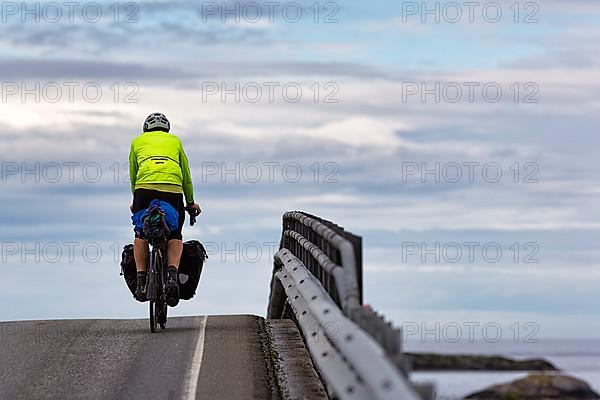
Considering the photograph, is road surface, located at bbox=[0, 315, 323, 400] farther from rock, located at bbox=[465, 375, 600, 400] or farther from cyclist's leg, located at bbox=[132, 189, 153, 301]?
rock, located at bbox=[465, 375, 600, 400]

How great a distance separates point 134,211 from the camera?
15.4 metres

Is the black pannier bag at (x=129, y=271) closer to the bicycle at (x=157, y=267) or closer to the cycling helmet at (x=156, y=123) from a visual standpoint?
the bicycle at (x=157, y=267)

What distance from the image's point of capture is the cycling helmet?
51.5 ft

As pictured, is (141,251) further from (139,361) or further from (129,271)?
(139,361)

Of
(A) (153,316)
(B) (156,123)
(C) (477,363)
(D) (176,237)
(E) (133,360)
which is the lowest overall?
(E) (133,360)

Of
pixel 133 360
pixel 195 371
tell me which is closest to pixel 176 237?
pixel 133 360

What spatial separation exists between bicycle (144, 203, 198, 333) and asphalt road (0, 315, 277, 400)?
9.5 inches

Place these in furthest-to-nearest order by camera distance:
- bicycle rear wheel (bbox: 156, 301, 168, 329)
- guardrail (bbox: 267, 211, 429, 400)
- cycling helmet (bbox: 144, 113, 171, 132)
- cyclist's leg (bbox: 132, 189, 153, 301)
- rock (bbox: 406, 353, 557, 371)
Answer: cycling helmet (bbox: 144, 113, 171, 132) < bicycle rear wheel (bbox: 156, 301, 168, 329) < cyclist's leg (bbox: 132, 189, 153, 301) < rock (bbox: 406, 353, 557, 371) < guardrail (bbox: 267, 211, 429, 400)

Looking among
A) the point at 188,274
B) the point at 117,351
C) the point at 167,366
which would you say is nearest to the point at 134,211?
the point at 188,274

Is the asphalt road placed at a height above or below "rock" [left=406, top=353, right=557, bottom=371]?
below

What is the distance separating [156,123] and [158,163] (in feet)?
1.95

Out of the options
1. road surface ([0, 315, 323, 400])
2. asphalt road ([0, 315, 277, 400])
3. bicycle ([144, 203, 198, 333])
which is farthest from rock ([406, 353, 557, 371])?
bicycle ([144, 203, 198, 333])

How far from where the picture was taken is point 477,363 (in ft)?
36.1

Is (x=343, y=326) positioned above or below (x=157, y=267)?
above
